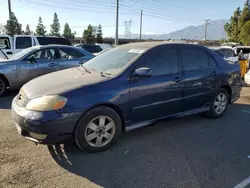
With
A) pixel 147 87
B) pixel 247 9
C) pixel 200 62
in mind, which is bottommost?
pixel 147 87

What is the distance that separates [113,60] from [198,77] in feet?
5.73

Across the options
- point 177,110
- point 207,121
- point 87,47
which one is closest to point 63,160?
point 177,110

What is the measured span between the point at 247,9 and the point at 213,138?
93.8ft

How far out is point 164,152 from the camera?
342 cm

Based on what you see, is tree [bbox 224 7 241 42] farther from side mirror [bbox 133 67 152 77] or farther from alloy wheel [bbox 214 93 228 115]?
side mirror [bbox 133 67 152 77]

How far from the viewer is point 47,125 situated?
288 cm

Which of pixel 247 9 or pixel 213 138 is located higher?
pixel 247 9

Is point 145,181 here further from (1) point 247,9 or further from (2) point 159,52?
(1) point 247,9

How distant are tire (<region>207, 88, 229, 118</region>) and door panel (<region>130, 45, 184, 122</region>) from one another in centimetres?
106

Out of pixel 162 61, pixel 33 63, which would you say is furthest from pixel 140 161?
pixel 33 63

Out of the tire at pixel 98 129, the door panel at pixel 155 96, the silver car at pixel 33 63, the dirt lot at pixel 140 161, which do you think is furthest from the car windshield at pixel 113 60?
the silver car at pixel 33 63

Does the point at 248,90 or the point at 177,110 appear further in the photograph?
the point at 248,90

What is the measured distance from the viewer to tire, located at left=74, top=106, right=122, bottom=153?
3123 mm

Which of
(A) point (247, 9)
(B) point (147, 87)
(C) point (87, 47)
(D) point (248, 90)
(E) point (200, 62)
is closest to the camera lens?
(B) point (147, 87)
